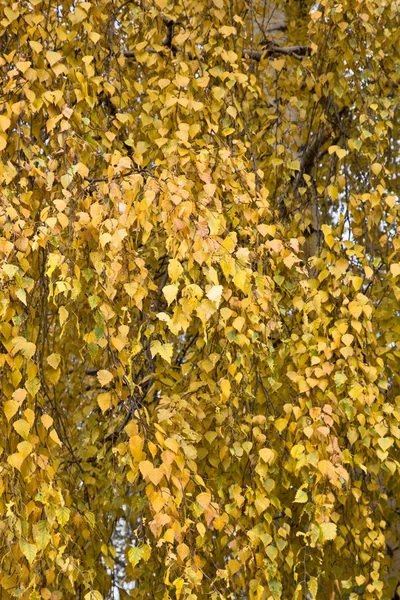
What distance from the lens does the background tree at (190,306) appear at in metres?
1.73

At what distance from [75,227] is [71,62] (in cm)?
45

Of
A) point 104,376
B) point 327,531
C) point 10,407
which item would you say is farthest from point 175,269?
point 327,531

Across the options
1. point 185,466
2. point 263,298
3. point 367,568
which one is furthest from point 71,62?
point 367,568

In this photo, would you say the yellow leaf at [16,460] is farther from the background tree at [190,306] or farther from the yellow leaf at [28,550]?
the yellow leaf at [28,550]

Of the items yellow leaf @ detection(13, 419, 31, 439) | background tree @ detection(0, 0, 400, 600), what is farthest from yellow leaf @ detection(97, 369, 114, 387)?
yellow leaf @ detection(13, 419, 31, 439)

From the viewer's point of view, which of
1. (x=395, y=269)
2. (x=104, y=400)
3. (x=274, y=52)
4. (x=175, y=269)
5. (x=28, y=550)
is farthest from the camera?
(x=274, y=52)

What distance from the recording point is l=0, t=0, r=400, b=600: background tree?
5.69 ft

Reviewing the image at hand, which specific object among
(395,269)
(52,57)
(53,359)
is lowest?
(53,359)

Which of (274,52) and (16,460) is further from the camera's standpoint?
(274,52)

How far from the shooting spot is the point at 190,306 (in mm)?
1732

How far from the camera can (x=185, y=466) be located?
1.84 meters

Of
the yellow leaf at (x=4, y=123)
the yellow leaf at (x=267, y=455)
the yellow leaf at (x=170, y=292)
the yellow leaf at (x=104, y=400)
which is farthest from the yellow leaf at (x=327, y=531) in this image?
the yellow leaf at (x=4, y=123)

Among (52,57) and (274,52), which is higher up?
(274,52)

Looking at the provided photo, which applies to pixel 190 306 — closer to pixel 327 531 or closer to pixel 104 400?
pixel 104 400
